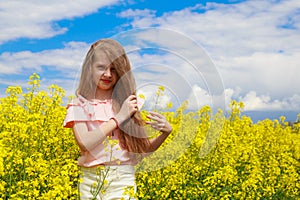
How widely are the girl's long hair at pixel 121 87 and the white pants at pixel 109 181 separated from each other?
176mm

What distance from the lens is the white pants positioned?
10.8 ft

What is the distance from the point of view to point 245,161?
569cm

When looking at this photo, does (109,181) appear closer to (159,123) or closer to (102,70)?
(159,123)

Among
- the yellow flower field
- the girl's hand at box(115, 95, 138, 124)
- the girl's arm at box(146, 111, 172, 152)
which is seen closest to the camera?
the girl's hand at box(115, 95, 138, 124)

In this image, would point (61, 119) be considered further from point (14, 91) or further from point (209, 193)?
point (209, 193)

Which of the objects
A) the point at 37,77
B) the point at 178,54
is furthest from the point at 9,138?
the point at 178,54

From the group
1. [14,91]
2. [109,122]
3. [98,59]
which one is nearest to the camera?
[109,122]

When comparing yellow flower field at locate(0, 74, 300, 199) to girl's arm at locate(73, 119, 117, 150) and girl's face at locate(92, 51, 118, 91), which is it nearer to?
girl's arm at locate(73, 119, 117, 150)

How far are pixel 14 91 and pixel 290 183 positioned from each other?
3.42 meters

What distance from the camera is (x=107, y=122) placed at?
3180mm

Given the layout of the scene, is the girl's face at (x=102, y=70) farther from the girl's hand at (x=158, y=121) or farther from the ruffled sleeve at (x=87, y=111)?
the girl's hand at (x=158, y=121)

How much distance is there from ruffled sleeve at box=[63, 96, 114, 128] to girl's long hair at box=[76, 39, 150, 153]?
0.06 m

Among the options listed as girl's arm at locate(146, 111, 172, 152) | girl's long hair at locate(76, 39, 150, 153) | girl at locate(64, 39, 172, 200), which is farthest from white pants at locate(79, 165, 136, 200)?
girl's arm at locate(146, 111, 172, 152)

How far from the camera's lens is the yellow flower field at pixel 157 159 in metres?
3.71
